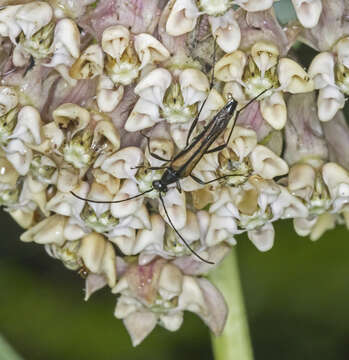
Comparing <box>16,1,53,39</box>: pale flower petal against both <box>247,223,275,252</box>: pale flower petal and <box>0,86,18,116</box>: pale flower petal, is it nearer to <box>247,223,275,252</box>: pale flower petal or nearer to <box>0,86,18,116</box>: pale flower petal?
<box>0,86,18,116</box>: pale flower petal

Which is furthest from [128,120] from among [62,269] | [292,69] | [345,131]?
[62,269]

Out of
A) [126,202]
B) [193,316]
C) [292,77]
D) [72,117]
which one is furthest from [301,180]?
[193,316]

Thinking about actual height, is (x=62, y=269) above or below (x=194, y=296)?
below

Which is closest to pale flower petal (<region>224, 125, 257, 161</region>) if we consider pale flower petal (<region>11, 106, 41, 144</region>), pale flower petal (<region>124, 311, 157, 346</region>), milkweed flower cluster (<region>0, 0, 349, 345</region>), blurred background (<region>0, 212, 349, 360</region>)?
milkweed flower cluster (<region>0, 0, 349, 345</region>)

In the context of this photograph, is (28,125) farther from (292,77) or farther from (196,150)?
(292,77)

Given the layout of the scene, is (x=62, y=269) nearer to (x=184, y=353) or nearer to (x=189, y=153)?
(x=184, y=353)
